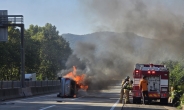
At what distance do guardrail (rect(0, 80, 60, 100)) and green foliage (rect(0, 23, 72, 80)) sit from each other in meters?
25.0

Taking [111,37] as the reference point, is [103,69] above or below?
below

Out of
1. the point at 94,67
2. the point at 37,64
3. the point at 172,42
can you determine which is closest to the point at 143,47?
the point at 94,67

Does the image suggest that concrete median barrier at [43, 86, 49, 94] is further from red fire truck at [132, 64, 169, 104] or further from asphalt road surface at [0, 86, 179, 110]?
red fire truck at [132, 64, 169, 104]

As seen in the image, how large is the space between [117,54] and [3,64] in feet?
132

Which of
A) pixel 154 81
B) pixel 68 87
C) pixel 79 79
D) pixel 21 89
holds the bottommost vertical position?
pixel 21 89

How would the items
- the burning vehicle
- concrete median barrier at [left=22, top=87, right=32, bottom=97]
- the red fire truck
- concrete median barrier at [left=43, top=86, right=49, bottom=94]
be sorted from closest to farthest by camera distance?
the red fire truck < the burning vehicle < concrete median barrier at [left=22, top=87, right=32, bottom=97] < concrete median barrier at [left=43, top=86, right=49, bottom=94]

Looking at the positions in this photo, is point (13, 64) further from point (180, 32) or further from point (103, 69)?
point (180, 32)

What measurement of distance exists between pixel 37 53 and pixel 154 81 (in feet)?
210

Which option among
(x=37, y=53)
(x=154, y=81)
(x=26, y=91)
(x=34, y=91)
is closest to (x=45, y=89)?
(x=34, y=91)

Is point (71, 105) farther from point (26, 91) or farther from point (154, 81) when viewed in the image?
point (26, 91)

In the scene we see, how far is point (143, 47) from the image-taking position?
146 feet

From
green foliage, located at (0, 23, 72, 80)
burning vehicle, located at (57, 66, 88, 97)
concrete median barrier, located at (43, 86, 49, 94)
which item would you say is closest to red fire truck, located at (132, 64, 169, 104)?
burning vehicle, located at (57, 66, 88, 97)

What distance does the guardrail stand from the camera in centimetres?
3722

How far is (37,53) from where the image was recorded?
298 ft
